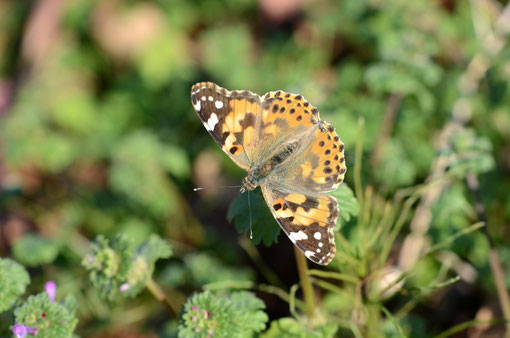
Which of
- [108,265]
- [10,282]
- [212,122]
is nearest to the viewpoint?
[10,282]

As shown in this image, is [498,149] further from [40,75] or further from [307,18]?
[40,75]

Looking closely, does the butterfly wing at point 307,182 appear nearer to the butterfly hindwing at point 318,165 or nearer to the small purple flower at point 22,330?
the butterfly hindwing at point 318,165

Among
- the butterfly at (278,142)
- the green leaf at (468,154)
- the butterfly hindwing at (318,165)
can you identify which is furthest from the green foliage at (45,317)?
the green leaf at (468,154)

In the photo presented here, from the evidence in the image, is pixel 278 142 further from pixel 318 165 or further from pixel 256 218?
pixel 256 218

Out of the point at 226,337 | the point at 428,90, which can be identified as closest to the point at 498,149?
the point at 428,90

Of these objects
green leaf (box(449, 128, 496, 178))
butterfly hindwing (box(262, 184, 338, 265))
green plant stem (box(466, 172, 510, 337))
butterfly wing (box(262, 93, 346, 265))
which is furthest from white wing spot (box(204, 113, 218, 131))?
green plant stem (box(466, 172, 510, 337))

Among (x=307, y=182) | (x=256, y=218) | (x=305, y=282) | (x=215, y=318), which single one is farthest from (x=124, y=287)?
(x=307, y=182)
